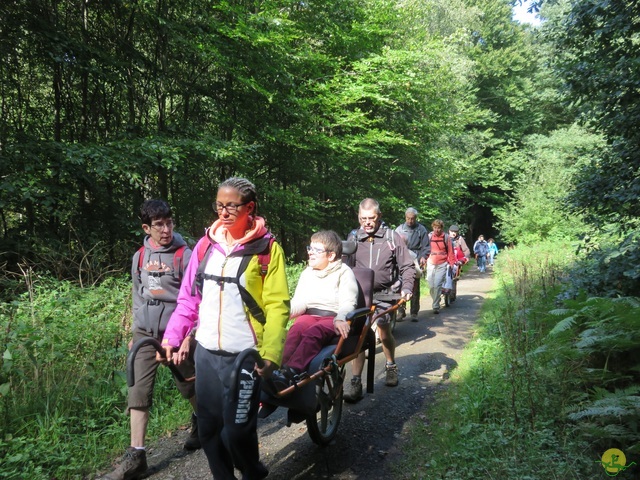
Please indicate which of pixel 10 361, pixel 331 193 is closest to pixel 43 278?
pixel 10 361

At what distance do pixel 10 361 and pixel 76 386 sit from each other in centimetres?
63

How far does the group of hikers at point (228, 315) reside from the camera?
2633 mm

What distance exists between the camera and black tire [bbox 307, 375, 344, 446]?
3561 millimetres

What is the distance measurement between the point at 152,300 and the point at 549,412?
360 centimetres

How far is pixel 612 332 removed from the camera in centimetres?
402

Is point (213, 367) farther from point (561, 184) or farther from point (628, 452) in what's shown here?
point (561, 184)

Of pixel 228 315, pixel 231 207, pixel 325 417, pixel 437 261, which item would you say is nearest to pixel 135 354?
pixel 228 315

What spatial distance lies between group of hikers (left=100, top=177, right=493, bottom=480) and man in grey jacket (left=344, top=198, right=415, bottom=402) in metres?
1.35

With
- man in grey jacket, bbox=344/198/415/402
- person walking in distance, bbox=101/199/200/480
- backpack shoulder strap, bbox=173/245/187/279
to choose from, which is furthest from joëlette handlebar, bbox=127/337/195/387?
man in grey jacket, bbox=344/198/415/402

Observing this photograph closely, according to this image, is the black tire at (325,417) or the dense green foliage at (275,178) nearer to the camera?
the black tire at (325,417)

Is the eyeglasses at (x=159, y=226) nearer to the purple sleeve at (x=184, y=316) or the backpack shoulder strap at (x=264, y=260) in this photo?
the purple sleeve at (x=184, y=316)

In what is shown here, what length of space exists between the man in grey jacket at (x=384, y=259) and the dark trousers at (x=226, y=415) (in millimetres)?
2884

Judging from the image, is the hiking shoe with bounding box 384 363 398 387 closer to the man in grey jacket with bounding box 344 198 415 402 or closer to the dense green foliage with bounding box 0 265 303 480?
the man in grey jacket with bounding box 344 198 415 402

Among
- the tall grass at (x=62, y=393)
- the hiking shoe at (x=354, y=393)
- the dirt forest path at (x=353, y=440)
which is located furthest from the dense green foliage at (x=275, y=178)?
the hiking shoe at (x=354, y=393)
